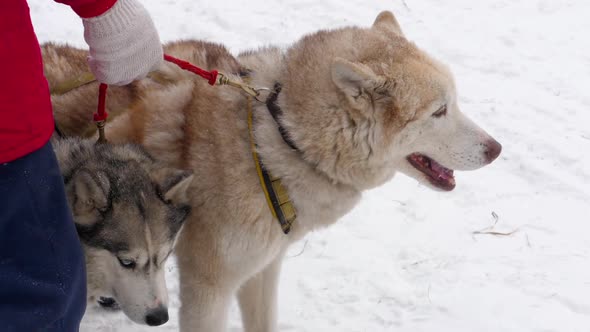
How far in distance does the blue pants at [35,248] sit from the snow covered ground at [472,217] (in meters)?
1.99

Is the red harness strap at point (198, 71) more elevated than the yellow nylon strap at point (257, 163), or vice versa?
the red harness strap at point (198, 71)

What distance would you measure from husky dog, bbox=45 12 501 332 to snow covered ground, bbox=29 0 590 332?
116 centimetres

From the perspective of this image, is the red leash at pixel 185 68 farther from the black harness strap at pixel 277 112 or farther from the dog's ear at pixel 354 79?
the dog's ear at pixel 354 79

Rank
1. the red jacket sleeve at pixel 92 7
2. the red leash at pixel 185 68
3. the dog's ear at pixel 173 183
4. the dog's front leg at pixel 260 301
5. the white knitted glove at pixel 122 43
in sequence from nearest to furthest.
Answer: the red jacket sleeve at pixel 92 7 → the white knitted glove at pixel 122 43 → the dog's ear at pixel 173 183 → the red leash at pixel 185 68 → the dog's front leg at pixel 260 301

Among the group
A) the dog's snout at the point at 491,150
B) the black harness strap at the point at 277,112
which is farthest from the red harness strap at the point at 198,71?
the dog's snout at the point at 491,150

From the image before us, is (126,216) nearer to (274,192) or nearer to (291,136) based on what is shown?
(274,192)

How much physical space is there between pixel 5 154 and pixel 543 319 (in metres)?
3.38

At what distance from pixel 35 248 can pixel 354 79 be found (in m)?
1.45

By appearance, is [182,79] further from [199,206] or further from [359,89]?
[359,89]

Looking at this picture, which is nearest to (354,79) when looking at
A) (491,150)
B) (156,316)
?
(491,150)

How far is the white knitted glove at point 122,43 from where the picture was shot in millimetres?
2027

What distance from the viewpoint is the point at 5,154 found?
5.44 feet

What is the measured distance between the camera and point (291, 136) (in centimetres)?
275

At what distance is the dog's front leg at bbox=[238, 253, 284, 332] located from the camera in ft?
11.7
